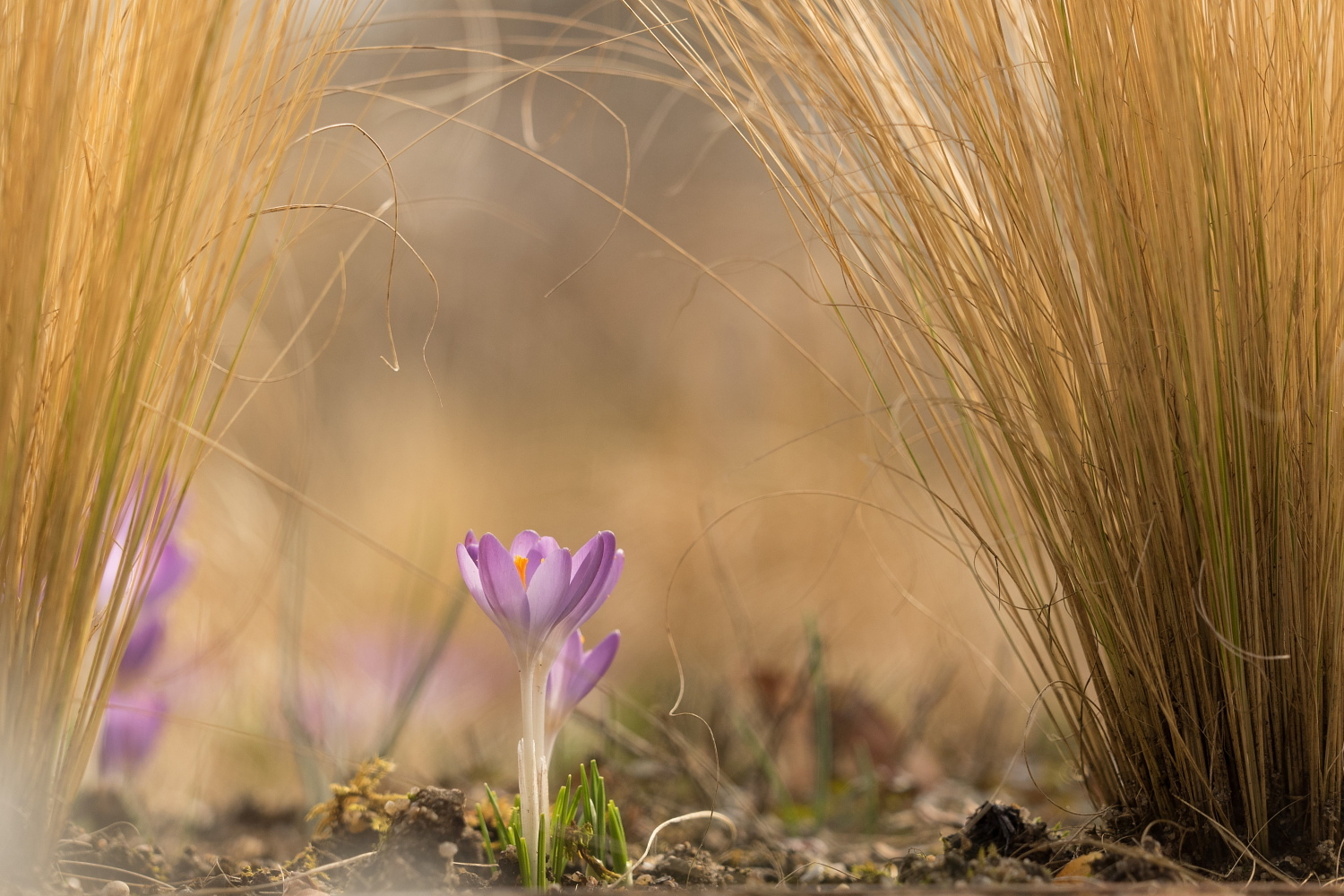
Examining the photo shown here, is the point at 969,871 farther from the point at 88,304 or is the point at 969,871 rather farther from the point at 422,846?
the point at 88,304

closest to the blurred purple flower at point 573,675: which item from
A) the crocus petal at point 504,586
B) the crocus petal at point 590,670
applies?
the crocus petal at point 590,670

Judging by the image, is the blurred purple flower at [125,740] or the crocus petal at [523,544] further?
the blurred purple flower at [125,740]

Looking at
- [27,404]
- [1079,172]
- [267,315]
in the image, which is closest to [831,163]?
[1079,172]

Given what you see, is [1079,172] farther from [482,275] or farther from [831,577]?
[482,275]

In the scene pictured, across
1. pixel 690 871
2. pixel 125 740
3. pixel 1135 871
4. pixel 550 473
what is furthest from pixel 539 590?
pixel 550 473

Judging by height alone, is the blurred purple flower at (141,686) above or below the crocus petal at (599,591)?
below

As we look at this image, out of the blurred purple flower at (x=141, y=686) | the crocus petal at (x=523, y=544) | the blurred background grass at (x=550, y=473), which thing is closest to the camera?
the crocus petal at (x=523, y=544)

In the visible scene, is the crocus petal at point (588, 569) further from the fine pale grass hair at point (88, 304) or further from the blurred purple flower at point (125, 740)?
the blurred purple flower at point (125, 740)
